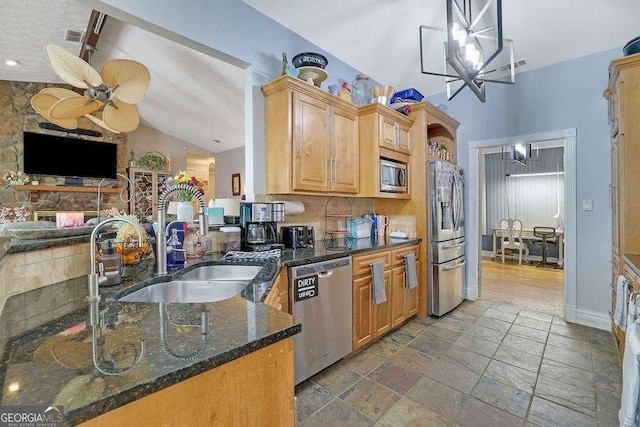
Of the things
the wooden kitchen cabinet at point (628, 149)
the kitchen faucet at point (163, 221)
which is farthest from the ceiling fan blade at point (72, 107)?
the wooden kitchen cabinet at point (628, 149)

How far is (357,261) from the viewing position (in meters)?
2.38

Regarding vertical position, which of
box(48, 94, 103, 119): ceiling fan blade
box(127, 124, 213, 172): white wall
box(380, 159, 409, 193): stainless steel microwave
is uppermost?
box(127, 124, 213, 172): white wall

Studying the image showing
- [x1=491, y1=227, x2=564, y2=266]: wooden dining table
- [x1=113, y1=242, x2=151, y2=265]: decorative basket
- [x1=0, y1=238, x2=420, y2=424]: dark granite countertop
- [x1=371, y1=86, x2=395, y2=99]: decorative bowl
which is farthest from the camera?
[x1=491, y1=227, x2=564, y2=266]: wooden dining table

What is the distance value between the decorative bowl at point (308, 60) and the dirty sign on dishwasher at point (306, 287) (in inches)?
70.7

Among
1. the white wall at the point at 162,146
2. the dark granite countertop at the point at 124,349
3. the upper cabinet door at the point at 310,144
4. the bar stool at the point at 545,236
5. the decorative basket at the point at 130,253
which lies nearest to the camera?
the dark granite countertop at the point at 124,349

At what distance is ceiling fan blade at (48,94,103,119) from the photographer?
165cm

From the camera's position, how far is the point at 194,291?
1573 millimetres

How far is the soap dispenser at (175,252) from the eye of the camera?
1718 millimetres

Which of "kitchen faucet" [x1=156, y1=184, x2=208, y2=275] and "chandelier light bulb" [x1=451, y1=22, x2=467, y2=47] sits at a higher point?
"chandelier light bulb" [x1=451, y1=22, x2=467, y2=47]

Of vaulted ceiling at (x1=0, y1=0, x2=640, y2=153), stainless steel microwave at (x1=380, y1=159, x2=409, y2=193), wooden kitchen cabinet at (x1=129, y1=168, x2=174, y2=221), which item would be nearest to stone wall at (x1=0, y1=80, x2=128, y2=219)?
vaulted ceiling at (x1=0, y1=0, x2=640, y2=153)

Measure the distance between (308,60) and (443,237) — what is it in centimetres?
228

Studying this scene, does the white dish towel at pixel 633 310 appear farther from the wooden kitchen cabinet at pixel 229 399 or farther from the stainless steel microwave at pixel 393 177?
the stainless steel microwave at pixel 393 177

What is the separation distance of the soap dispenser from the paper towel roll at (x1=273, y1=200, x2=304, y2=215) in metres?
0.99

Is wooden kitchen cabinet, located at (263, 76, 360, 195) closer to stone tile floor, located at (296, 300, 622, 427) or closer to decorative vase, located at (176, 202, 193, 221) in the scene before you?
decorative vase, located at (176, 202, 193, 221)
